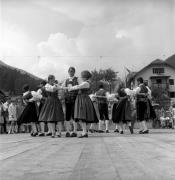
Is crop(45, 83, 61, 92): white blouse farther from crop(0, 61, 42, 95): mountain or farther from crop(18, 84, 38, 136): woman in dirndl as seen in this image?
crop(0, 61, 42, 95): mountain

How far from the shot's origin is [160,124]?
74.1 feet

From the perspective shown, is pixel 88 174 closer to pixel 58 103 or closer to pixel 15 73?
pixel 58 103

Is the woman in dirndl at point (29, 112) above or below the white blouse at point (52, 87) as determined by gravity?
below

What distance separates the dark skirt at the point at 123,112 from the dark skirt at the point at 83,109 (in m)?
2.79

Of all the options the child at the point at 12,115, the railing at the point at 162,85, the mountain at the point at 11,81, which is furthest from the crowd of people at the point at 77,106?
the railing at the point at 162,85

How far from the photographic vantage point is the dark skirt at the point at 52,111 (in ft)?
30.5

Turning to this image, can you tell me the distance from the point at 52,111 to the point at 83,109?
86 centimetres

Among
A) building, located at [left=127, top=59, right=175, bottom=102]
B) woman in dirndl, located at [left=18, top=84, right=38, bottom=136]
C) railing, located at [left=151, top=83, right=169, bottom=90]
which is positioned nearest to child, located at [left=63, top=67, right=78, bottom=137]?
woman in dirndl, located at [left=18, top=84, right=38, bottom=136]

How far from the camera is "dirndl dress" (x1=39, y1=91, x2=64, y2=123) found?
9.28 m

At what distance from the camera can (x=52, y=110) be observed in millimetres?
9336

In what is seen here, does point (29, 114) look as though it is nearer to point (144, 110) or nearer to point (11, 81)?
point (144, 110)

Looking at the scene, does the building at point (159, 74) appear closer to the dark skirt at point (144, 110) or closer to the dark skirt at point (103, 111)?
the dark skirt at point (103, 111)

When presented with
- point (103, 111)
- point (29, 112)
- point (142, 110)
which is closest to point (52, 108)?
point (29, 112)

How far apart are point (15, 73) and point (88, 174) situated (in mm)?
55735
